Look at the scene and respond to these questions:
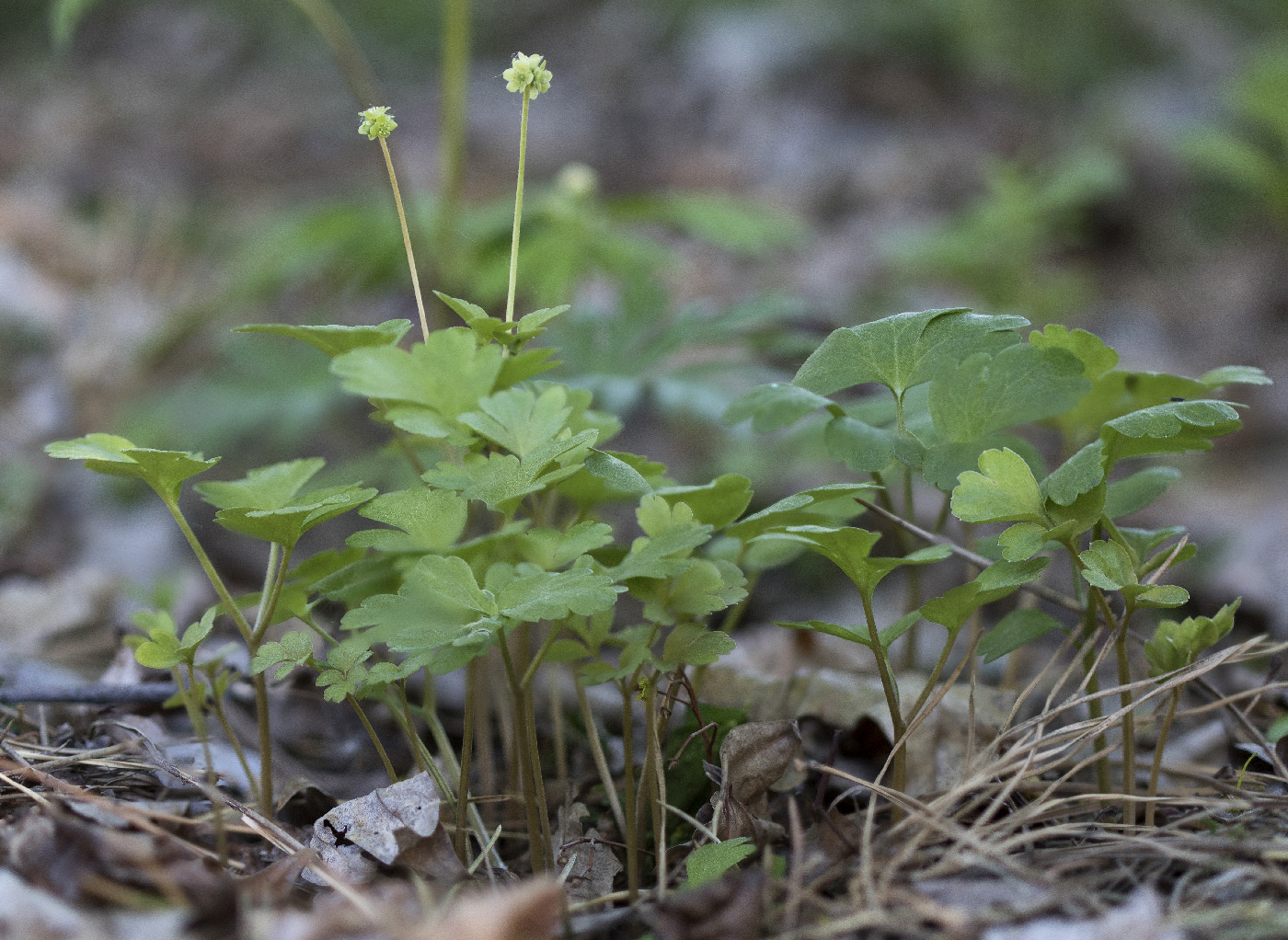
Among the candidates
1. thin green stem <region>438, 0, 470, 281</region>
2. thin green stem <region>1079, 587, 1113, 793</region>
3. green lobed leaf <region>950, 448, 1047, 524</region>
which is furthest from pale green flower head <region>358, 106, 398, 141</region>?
thin green stem <region>438, 0, 470, 281</region>

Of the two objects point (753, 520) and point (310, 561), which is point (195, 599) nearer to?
point (310, 561)

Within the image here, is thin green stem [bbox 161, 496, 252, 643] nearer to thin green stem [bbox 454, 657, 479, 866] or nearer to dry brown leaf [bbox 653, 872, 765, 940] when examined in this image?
thin green stem [bbox 454, 657, 479, 866]

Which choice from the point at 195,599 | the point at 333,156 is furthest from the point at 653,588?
the point at 333,156

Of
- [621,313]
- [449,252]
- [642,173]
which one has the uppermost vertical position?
[642,173]

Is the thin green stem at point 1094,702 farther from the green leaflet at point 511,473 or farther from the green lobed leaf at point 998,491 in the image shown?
the green leaflet at point 511,473

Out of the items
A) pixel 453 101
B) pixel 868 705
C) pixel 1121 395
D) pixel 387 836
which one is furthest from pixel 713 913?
pixel 453 101
